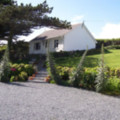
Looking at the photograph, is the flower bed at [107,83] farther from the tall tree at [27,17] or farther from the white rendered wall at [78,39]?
the white rendered wall at [78,39]

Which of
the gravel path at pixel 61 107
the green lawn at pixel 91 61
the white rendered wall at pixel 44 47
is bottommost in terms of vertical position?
the gravel path at pixel 61 107

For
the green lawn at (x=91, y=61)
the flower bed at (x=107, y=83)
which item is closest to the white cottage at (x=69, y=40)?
the green lawn at (x=91, y=61)

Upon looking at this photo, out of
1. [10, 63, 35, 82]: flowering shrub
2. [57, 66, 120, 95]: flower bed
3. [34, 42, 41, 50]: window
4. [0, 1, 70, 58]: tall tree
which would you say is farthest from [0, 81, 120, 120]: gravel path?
[34, 42, 41, 50]: window

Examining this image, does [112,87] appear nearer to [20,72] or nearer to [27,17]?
[20,72]

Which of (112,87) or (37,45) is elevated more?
(37,45)

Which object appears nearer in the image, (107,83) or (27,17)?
(107,83)

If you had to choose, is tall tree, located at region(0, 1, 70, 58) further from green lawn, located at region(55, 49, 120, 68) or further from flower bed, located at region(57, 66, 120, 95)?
flower bed, located at region(57, 66, 120, 95)

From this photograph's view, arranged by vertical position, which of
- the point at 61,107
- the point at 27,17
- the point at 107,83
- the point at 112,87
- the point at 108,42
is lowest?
the point at 61,107

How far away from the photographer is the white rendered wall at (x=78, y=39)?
2502 centimetres

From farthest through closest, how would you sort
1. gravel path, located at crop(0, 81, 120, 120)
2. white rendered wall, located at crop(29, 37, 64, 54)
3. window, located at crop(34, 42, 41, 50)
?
window, located at crop(34, 42, 41, 50) < white rendered wall, located at crop(29, 37, 64, 54) < gravel path, located at crop(0, 81, 120, 120)

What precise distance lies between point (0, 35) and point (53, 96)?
67.6 feet

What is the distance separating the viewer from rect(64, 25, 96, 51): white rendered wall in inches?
985

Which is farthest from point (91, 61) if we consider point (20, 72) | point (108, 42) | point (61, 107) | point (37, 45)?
point (108, 42)

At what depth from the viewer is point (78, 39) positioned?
26297mm
